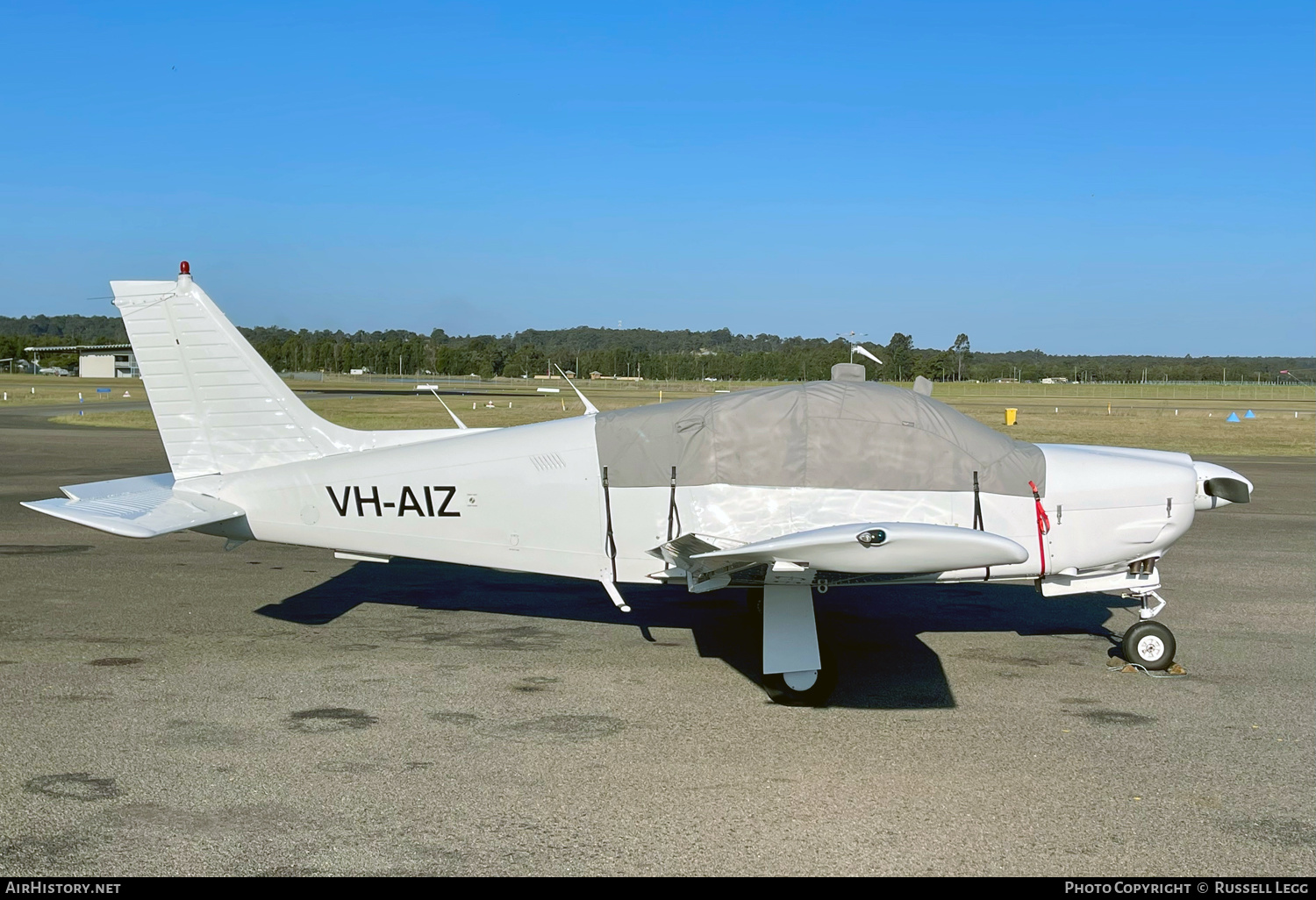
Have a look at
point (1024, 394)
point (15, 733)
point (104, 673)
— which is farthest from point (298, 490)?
point (1024, 394)

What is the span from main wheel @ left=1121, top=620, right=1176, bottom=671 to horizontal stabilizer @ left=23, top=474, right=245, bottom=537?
6.66 meters

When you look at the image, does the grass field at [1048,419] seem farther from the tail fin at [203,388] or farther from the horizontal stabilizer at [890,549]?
the horizontal stabilizer at [890,549]

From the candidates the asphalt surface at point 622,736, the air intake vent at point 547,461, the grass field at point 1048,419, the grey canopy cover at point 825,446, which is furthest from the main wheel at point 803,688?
the grass field at point 1048,419

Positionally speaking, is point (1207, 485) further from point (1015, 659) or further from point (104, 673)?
point (104, 673)

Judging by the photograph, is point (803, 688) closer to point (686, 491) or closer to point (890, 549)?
point (890, 549)

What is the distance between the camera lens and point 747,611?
9.43m

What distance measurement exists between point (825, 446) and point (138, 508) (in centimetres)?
480

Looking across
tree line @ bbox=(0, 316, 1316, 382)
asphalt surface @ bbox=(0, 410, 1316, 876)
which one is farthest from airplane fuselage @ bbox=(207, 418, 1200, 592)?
tree line @ bbox=(0, 316, 1316, 382)

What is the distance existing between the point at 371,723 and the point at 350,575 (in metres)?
5.24

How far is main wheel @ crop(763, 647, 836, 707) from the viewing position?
6645mm

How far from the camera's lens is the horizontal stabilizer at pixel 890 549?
5.71m

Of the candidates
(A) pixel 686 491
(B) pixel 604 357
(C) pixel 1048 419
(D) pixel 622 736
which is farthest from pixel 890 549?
(B) pixel 604 357

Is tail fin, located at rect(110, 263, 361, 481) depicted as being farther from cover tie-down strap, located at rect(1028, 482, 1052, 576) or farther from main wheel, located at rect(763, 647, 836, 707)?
cover tie-down strap, located at rect(1028, 482, 1052, 576)

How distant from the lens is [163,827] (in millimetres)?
4688
